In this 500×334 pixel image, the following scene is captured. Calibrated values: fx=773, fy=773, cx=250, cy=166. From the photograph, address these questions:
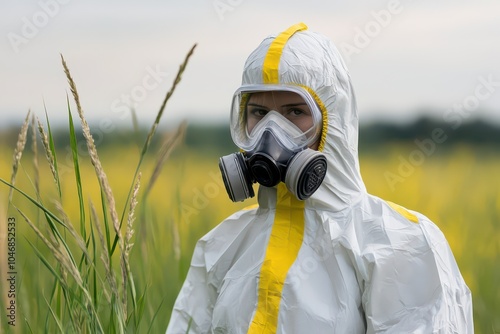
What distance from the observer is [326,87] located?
246cm

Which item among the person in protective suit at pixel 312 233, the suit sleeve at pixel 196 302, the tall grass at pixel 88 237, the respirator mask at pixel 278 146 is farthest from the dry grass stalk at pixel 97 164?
the suit sleeve at pixel 196 302

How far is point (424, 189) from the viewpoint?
4457 millimetres

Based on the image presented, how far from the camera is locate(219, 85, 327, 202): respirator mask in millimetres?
2338

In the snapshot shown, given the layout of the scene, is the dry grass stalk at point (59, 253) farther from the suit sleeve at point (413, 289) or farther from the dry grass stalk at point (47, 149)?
the suit sleeve at point (413, 289)

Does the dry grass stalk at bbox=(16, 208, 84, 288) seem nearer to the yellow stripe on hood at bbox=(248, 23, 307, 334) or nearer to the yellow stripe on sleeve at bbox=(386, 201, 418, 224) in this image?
the yellow stripe on hood at bbox=(248, 23, 307, 334)

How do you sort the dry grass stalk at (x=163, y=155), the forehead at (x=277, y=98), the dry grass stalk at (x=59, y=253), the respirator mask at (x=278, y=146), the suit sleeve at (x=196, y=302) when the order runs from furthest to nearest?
the suit sleeve at (x=196, y=302), the forehead at (x=277, y=98), the respirator mask at (x=278, y=146), the dry grass stalk at (x=163, y=155), the dry grass stalk at (x=59, y=253)

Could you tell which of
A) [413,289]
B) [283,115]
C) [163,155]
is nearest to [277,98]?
[283,115]

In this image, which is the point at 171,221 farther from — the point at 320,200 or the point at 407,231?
the point at 407,231

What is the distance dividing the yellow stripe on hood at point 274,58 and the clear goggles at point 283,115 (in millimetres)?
30

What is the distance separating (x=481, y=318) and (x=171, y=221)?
1.70m

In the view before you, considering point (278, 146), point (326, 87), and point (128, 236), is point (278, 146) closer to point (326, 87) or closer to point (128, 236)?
point (326, 87)

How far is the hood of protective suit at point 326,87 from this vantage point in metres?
2.44

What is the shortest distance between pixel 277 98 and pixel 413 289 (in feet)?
2.37

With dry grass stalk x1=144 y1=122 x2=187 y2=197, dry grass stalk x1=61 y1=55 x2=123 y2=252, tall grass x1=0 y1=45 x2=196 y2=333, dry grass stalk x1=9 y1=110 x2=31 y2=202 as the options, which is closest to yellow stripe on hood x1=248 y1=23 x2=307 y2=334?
tall grass x1=0 y1=45 x2=196 y2=333
